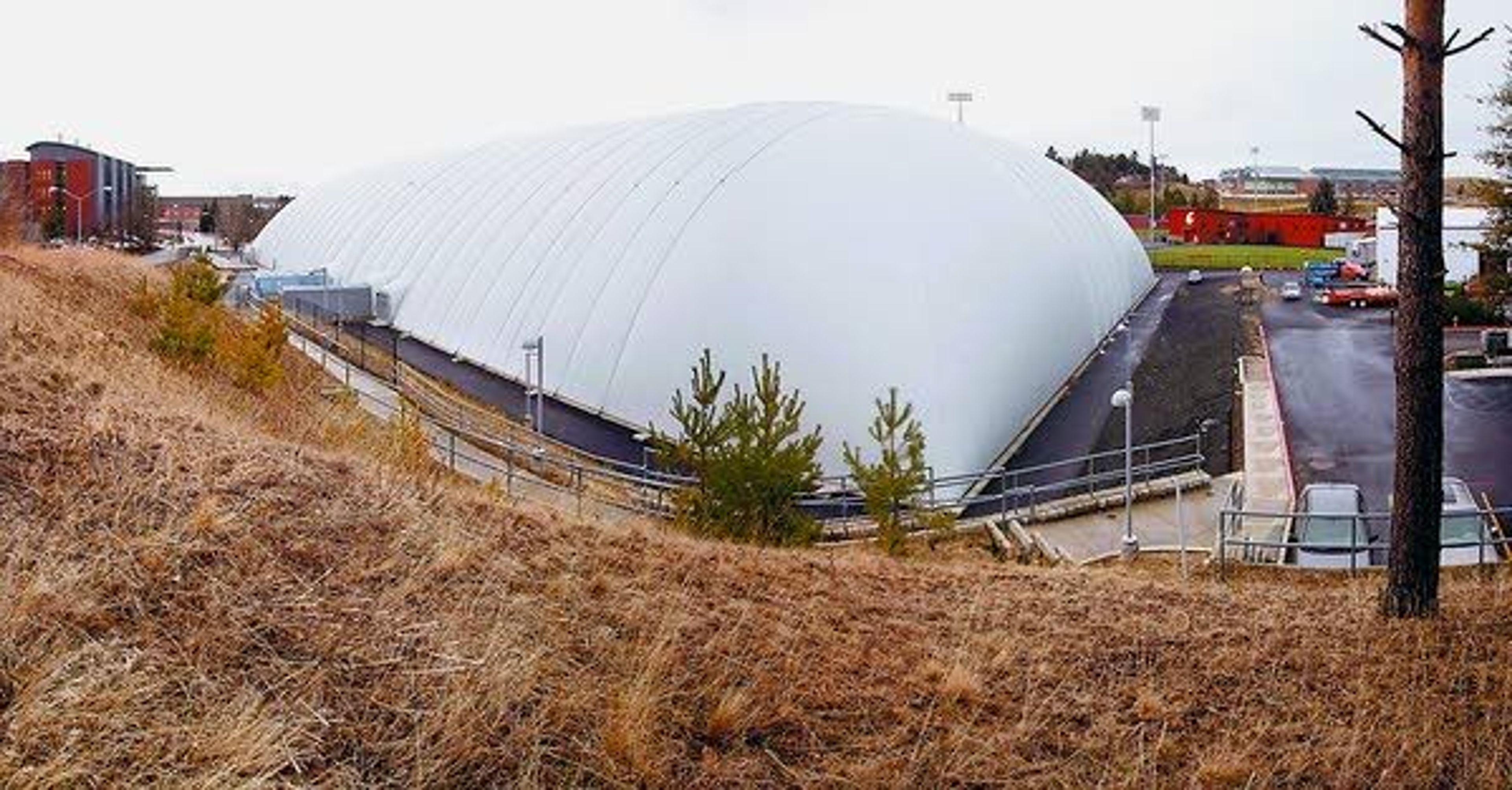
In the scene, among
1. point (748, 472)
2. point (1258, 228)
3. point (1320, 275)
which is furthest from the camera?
point (1258, 228)

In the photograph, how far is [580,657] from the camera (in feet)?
18.7

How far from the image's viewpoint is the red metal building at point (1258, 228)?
92188mm

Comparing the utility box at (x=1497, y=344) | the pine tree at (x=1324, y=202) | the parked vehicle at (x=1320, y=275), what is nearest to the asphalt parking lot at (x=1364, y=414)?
the utility box at (x=1497, y=344)

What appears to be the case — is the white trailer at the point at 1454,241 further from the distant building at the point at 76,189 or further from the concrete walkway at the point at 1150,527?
the distant building at the point at 76,189

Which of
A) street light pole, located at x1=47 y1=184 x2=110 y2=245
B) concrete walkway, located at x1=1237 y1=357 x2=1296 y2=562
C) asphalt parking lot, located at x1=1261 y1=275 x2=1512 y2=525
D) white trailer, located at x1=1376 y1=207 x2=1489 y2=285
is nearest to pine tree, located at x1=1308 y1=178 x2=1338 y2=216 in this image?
white trailer, located at x1=1376 y1=207 x2=1489 y2=285

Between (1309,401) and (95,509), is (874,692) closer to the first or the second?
(95,509)

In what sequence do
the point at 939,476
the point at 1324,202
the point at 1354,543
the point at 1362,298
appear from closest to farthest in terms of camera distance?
the point at 1354,543, the point at 939,476, the point at 1362,298, the point at 1324,202

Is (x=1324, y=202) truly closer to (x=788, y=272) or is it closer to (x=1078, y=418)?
(x=1078, y=418)

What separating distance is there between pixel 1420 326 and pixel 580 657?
18.2ft

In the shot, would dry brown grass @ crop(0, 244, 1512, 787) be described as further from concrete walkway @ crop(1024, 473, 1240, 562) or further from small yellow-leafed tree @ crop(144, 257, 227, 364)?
small yellow-leafed tree @ crop(144, 257, 227, 364)

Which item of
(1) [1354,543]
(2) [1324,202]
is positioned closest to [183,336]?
(1) [1354,543]

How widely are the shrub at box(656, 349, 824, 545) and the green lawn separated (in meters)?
60.6

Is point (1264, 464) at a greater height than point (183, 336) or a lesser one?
lesser

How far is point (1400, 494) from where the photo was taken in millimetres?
7926
